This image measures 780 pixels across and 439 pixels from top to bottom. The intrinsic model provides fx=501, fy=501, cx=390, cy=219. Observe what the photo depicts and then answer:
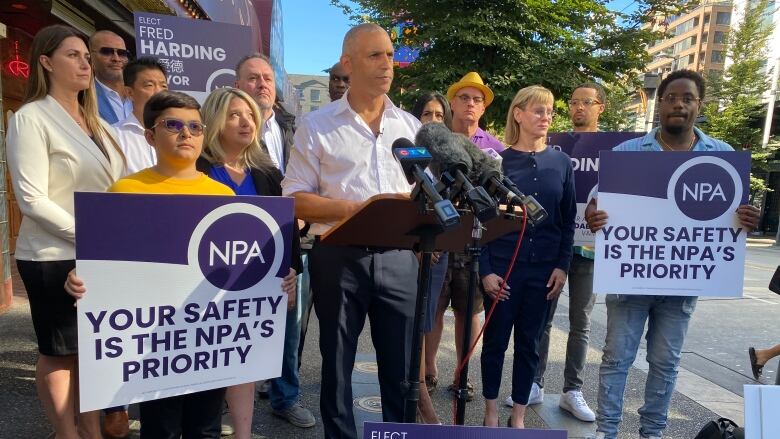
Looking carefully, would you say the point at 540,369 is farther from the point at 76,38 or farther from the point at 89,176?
the point at 76,38

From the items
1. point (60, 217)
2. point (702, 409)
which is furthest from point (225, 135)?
point (702, 409)

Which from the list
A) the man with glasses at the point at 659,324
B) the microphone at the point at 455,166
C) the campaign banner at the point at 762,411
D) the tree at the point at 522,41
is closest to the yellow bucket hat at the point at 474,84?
the man with glasses at the point at 659,324

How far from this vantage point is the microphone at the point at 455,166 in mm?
1543

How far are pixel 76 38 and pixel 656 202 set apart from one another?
125 inches

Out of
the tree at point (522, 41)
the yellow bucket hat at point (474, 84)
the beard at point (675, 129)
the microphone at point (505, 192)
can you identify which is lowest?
the microphone at point (505, 192)

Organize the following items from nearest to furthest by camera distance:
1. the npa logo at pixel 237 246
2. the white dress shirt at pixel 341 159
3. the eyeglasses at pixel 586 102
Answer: the npa logo at pixel 237 246, the white dress shirt at pixel 341 159, the eyeglasses at pixel 586 102

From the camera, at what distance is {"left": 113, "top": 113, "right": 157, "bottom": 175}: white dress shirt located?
3016 mm

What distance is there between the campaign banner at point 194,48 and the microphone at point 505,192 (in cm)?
325

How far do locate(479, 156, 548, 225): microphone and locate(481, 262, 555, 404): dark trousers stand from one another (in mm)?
1356

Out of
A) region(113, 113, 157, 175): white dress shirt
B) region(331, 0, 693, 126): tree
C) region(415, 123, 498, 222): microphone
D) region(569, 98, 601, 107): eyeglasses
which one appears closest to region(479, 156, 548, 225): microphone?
region(415, 123, 498, 222): microphone

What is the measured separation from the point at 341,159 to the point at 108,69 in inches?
95.8

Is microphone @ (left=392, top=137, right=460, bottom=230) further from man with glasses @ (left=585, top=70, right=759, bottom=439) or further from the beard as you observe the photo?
the beard

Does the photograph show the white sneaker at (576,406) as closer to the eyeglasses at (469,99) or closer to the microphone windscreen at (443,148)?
the eyeglasses at (469,99)

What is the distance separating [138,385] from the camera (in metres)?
1.92
